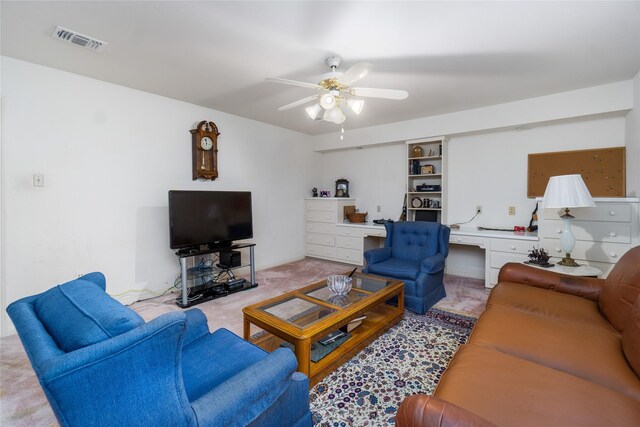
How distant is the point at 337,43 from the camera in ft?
7.46

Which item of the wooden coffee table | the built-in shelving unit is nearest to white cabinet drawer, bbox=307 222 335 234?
the built-in shelving unit

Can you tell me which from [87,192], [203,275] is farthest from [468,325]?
[87,192]

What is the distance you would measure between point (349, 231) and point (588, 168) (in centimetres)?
319

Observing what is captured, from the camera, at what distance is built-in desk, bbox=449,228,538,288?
343 cm

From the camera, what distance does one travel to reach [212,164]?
12.9 feet

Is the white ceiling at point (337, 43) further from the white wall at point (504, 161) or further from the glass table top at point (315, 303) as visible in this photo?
the glass table top at point (315, 303)

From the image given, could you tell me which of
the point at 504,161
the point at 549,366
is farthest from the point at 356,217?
the point at 549,366

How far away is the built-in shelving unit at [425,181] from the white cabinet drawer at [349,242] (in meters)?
0.89

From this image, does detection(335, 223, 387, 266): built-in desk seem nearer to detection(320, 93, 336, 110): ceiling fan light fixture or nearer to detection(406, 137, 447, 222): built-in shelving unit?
detection(406, 137, 447, 222): built-in shelving unit

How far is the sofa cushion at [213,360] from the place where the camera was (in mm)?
1227

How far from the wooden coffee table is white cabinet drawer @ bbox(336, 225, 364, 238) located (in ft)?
6.69

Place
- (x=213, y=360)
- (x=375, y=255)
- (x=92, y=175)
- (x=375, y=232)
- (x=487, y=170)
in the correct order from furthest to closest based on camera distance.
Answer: (x=375, y=232), (x=487, y=170), (x=375, y=255), (x=92, y=175), (x=213, y=360)

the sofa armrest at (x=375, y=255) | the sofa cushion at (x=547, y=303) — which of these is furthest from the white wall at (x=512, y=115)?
the sofa cushion at (x=547, y=303)

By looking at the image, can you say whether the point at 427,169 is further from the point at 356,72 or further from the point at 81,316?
the point at 81,316
